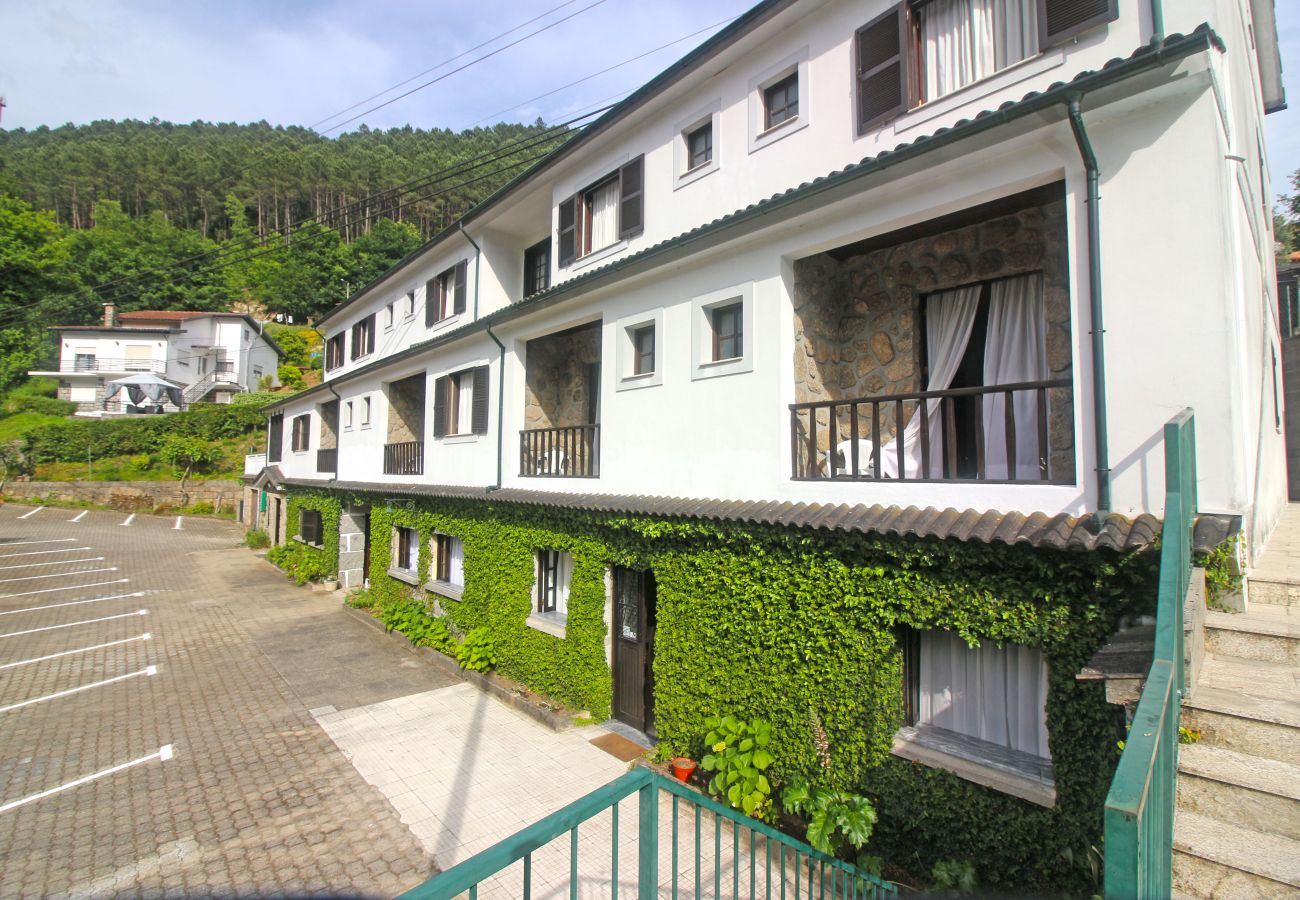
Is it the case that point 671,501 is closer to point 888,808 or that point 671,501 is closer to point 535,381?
point 888,808

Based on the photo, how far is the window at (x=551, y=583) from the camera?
33.9ft

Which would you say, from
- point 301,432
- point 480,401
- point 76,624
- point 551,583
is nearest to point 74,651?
point 76,624

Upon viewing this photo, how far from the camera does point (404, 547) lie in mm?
15984

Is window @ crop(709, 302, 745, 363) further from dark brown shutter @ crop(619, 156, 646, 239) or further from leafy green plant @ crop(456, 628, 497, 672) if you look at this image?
leafy green plant @ crop(456, 628, 497, 672)

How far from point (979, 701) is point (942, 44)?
22.1ft

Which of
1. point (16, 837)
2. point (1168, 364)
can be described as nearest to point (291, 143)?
point (16, 837)

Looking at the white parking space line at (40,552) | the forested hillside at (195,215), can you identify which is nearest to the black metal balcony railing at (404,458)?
the white parking space line at (40,552)

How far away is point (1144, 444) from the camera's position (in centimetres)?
424

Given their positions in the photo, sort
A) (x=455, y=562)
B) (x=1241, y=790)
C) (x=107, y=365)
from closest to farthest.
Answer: (x=1241, y=790)
(x=455, y=562)
(x=107, y=365)

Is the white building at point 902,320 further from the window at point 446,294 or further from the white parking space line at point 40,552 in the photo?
the white parking space line at point 40,552

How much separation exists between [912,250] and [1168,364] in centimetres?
327

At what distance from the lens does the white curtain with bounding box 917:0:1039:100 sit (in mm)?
5809

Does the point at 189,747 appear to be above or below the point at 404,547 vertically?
below

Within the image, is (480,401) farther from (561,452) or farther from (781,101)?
(781,101)
